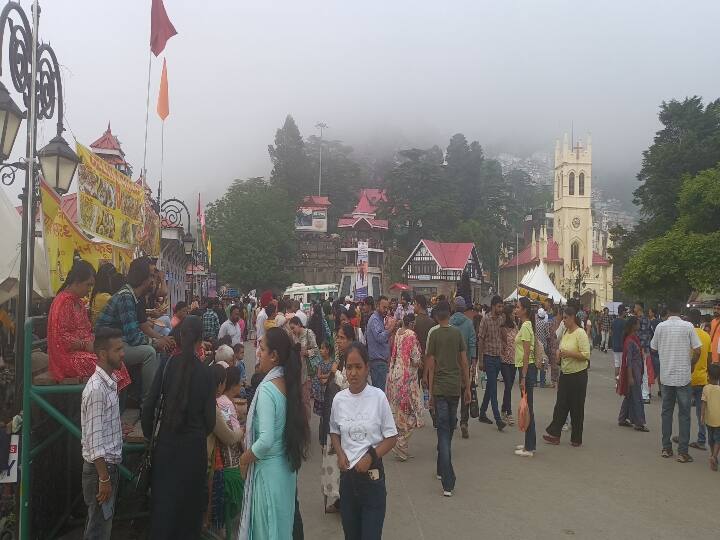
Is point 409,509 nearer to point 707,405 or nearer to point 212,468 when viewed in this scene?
point 212,468

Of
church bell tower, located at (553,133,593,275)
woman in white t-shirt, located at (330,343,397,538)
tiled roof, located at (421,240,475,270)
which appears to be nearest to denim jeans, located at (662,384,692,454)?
woman in white t-shirt, located at (330,343,397,538)

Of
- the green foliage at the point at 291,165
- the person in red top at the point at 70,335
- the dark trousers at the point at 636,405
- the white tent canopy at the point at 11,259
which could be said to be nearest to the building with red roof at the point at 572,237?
the green foliage at the point at 291,165

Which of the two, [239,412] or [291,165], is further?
[291,165]

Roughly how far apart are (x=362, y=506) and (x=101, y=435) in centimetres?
172

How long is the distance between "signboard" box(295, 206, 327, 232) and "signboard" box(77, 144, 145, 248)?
63961 mm

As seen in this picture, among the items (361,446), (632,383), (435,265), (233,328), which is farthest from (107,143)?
(435,265)

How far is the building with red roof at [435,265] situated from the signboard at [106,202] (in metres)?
52.8

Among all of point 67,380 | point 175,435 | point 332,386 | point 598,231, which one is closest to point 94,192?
point 67,380

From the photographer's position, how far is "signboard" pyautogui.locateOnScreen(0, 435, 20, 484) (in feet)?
14.1

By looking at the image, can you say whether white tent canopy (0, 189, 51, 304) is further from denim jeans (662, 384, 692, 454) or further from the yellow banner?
denim jeans (662, 384, 692, 454)

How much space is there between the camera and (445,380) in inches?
267

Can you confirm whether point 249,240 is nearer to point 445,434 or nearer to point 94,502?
point 445,434

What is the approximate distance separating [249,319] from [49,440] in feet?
75.2

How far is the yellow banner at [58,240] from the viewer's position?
6.32 m
